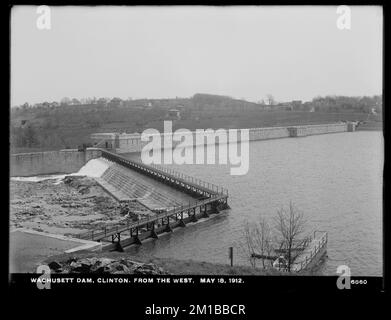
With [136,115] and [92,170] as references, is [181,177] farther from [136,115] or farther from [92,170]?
[92,170]

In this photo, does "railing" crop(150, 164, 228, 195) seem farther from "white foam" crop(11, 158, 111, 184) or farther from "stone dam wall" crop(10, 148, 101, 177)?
"stone dam wall" crop(10, 148, 101, 177)

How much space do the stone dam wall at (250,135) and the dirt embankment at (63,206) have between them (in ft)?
1.70

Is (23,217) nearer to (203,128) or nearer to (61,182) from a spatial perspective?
(61,182)

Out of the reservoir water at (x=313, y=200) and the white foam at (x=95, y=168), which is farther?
the white foam at (x=95, y=168)

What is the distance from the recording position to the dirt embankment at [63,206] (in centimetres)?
472

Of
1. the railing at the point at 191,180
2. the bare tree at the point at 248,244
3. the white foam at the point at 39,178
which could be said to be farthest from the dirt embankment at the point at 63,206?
the bare tree at the point at 248,244

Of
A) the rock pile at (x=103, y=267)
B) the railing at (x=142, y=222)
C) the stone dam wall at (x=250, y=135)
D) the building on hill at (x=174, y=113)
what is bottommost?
the rock pile at (x=103, y=267)

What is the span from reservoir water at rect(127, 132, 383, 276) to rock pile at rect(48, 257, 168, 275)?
14.1 inches

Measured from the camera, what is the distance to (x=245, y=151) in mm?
5035

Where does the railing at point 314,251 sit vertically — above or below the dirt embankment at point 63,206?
below

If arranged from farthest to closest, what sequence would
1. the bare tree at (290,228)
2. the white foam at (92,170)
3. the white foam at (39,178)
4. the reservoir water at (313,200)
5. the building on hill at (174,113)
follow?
the white foam at (92,170) → the building on hill at (174,113) → the bare tree at (290,228) → the white foam at (39,178) → the reservoir water at (313,200)

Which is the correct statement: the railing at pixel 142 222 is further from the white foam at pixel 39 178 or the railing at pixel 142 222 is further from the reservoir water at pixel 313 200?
the white foam at pixel 39 178

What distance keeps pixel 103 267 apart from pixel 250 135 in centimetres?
233
